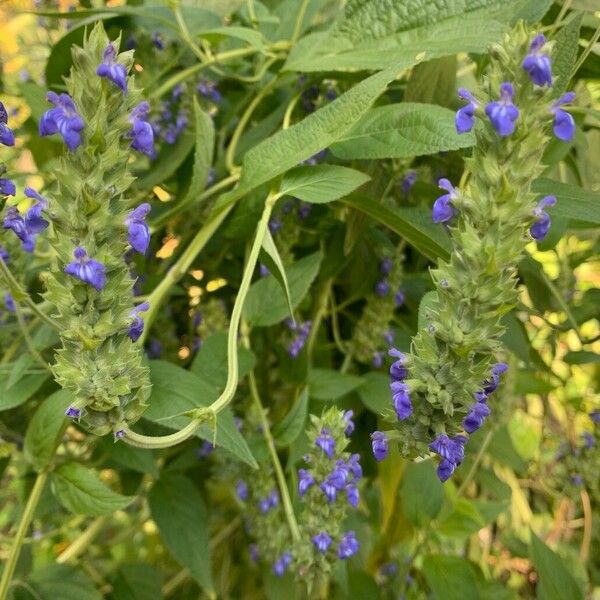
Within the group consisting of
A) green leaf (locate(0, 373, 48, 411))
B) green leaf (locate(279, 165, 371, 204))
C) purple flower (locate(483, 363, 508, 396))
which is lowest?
green leaf (locate(0, 373, 48, 411))

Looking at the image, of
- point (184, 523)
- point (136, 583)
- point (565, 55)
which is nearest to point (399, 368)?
point (565, 55)

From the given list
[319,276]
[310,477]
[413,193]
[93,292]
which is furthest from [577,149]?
[93,292]

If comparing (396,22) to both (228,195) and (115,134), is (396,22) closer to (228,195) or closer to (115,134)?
(228,195)

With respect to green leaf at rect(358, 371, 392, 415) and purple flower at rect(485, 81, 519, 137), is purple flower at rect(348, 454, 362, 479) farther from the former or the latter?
Result: purple flower at rect(485, 81, 519, 137)

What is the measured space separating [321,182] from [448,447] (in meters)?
0.21

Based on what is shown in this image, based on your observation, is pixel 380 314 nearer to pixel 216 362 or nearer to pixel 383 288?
pixel 383 288

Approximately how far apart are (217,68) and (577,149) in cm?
35

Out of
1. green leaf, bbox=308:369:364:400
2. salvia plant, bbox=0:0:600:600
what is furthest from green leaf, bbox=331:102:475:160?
green leaf, bbox=308:369:364:400

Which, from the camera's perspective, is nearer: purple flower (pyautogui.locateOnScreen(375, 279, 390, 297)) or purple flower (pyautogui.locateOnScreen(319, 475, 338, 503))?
purple flower (pyautogui.locateOnScreen(319, 475, 338, 503))

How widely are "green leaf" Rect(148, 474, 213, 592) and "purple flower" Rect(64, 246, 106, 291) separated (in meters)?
0.39

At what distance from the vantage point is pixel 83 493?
0.52 m

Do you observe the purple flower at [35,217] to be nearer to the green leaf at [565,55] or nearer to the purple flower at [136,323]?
the purple flower at [136,323]

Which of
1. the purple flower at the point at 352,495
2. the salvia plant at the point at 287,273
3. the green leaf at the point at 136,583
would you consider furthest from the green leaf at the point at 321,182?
the green leaf at the point at 136,583

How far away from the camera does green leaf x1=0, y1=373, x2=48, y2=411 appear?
52cm
